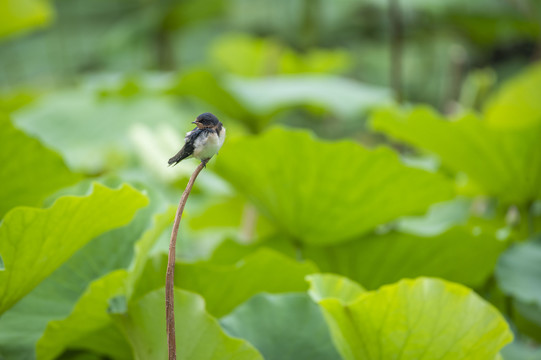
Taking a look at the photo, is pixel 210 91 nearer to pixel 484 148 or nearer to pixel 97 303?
pixel 484 148

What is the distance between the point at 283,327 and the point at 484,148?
28 centimetres

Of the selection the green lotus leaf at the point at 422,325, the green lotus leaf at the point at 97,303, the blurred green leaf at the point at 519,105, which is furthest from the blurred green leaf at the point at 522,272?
the blurred green leaf at the point at 519,105

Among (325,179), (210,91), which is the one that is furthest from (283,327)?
(210,91)

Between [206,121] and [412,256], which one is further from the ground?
[206,121]

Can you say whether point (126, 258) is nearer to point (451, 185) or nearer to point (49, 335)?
point (49, 335)

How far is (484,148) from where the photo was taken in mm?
509

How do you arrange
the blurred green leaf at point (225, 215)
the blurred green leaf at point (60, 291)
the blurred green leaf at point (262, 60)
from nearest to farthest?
the blurred green leaf at point (60, 291)
the blurred green leaf at point (225, 215)
the blurred green leaf at point (262, 60)

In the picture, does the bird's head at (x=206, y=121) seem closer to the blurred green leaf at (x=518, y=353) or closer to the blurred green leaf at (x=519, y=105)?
the blurred green leaf at (x=518, y=353)

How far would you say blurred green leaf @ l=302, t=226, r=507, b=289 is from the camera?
427 millimetres

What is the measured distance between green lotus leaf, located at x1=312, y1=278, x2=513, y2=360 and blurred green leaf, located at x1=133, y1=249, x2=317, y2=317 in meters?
0.07

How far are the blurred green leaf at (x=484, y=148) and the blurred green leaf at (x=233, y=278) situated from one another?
22 cm

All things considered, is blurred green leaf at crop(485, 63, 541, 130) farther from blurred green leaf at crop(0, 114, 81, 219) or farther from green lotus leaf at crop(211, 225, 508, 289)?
blurred green leaf at crop(0, 114, 81, 219)

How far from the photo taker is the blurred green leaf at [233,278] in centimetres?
34

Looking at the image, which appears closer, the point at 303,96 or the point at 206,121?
the point at 206,121
